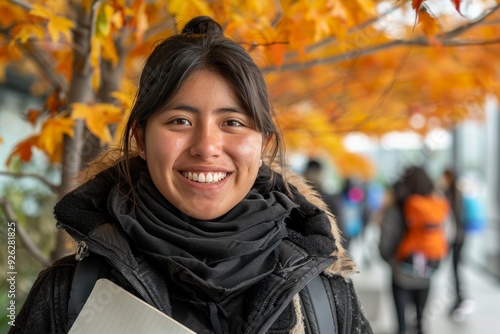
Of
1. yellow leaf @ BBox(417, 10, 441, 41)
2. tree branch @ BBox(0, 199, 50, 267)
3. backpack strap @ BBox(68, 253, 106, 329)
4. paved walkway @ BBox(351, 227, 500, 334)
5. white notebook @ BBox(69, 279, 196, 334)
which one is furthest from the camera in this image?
paved walkway @ BBox(351, 227, 500, 334)

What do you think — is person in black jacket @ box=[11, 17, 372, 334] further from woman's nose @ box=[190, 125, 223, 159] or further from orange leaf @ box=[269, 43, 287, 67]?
orange leaf @ box=[269, 43, 287, 67]

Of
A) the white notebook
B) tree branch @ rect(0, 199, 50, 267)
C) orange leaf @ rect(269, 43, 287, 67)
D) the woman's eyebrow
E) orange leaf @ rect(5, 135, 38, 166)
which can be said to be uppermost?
orange leaf @ rect(269, 43, 287, 67)

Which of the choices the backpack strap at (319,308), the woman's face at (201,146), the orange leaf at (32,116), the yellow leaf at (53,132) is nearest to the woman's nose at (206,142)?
the woman's face at (201,146)

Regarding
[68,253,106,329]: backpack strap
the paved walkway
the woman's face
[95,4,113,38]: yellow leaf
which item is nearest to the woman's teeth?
the woman's face

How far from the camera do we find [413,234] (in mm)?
5668

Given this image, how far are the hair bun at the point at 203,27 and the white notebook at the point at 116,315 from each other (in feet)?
2.14

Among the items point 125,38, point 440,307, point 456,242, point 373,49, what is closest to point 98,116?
point 125,38

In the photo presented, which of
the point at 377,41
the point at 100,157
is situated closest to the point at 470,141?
the point at 377,41

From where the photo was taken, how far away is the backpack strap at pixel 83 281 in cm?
141

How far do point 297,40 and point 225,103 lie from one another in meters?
1.32

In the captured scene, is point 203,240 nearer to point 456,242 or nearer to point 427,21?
point 427,21

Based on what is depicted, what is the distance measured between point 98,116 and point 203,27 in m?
1.06

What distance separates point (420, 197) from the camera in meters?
5.71

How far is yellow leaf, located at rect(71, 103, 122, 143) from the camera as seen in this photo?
8.36 ft
